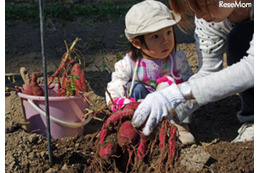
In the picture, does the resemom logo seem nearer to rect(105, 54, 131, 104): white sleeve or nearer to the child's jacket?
the child's jacket

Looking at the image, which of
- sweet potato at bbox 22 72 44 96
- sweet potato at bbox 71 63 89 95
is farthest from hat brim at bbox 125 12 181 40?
sweet potato at bbox 22 72 44 96

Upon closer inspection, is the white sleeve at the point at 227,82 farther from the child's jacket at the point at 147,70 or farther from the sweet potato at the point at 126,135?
the child's jacket at the point at 147,70

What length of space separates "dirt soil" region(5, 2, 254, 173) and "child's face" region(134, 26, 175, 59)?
48 centimetres

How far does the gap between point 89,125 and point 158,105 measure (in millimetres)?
843

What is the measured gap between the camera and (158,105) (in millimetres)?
1775

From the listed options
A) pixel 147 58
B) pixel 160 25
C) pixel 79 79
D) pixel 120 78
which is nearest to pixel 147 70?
pixel 147 58

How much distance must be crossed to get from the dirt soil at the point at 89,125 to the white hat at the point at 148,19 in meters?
0.44

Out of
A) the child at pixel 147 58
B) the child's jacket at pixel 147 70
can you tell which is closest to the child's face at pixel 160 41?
the child at pixel 147 58

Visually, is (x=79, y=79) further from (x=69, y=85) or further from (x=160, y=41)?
(x=160, y=41)

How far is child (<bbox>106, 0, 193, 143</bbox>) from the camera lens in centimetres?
222

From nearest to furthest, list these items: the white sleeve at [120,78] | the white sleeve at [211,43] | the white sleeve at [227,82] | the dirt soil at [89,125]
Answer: the white sleeve at [227,82] < the dirt soil at [89,125] < the white sleeve at [211,43] < the white sleeve at [120,78]

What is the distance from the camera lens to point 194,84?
1.76 meters

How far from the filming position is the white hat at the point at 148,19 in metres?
2.18

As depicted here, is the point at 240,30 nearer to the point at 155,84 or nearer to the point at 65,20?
the point at 155,84
